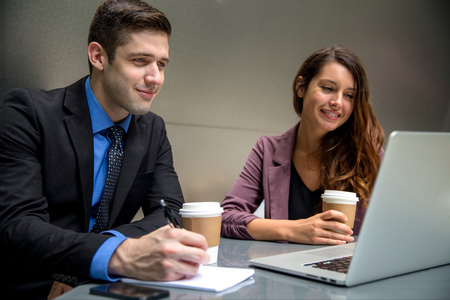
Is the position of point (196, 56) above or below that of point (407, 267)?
above

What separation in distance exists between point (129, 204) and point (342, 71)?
107cm

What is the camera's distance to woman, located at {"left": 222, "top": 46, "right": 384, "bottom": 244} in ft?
6.05

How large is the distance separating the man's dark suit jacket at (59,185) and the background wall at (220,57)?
0.53 metres

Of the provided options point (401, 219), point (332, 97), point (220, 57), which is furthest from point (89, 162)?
point (220, 57)

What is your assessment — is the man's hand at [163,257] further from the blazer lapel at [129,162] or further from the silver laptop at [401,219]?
the blazer lapel at [129,162]

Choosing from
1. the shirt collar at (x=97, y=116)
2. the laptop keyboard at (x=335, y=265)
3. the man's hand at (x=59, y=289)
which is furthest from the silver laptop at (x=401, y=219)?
the shirt collar at (x=97, y=116)

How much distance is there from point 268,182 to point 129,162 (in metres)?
0.66

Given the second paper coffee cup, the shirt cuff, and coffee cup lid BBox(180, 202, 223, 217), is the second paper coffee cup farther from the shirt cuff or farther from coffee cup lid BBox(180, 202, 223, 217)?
Result: the shirt cuff

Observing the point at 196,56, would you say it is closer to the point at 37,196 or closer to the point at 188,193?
the point at 188,193

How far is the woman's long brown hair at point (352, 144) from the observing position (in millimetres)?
1808

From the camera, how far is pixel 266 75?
2.74 meters

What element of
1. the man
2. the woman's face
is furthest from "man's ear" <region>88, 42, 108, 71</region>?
the woman's face

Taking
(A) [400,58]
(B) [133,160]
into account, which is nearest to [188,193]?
(B) [133,160]

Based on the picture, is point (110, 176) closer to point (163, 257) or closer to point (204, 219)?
point (204, 219)
